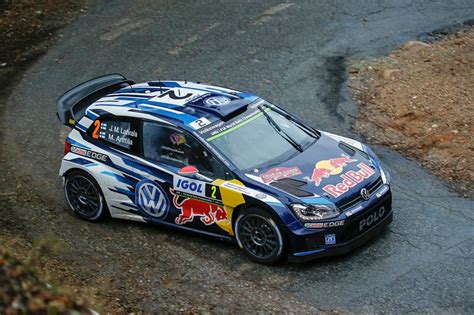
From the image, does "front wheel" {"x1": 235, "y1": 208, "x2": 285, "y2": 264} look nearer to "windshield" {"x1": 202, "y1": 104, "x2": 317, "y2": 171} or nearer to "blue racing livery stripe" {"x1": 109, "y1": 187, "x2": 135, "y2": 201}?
"windshield" {"x1": 202, "y1": 104, "x2": 317, "y2": 171}

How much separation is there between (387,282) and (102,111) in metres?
4.26

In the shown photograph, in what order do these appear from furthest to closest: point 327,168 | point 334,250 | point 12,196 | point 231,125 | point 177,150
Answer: point 12,196, point 231,125, point 177,150, point 327,168, point 334,250

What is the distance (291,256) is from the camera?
906 cm

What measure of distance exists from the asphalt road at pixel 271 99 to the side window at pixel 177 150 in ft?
3.21

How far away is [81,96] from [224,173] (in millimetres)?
3123

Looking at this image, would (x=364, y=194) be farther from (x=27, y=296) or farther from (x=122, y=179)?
(x=27, y=296)

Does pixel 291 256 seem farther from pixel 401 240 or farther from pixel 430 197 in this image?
pixel 430 197

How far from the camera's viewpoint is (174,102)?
10305mm

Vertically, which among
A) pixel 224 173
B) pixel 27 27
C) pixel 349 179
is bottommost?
pixel 27 27

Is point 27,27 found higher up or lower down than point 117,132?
lower down

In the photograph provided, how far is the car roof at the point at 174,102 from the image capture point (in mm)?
10000

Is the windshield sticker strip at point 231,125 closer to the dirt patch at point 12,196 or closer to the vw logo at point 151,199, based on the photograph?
the vw logo at point 151,199

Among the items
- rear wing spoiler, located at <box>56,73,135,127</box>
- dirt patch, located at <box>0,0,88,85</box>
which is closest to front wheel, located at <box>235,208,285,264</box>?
rear wing spoiler, located at <box>56,73,135,127</box>

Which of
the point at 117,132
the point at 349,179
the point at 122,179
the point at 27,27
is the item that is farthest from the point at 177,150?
the point at 27,27
